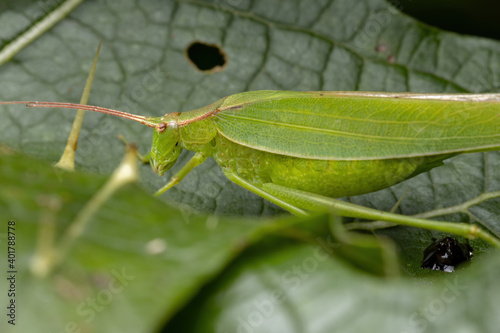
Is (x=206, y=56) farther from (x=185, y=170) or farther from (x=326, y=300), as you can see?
(x=326, y=300)

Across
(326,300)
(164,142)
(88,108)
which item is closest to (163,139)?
(164,142)

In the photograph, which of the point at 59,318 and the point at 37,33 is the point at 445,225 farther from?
the point at 37,33

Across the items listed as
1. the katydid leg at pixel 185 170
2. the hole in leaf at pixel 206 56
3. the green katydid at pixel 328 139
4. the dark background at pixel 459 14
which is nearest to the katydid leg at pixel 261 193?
the green katydid at pixel 328 139

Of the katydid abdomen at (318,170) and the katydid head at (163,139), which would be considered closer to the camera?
the katydid abdomen at (318,170)

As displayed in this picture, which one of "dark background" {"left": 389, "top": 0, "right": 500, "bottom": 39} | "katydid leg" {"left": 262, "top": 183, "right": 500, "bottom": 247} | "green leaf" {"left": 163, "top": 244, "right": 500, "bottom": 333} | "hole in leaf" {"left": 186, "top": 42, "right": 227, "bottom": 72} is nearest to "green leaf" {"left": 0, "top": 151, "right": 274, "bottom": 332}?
"green leaf" {"left": 163, "top": 244, "right": 500, "bottom": 333}

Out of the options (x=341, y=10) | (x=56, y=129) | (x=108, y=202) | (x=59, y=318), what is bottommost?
(x=59, y=318)

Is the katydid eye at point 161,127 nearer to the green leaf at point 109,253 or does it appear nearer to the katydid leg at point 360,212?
the katydid leg at point 360,212

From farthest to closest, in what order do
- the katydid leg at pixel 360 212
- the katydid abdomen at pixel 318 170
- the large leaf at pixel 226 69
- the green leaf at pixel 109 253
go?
the large leaf at pixel 226 69 < the katydid abdomen at pixel 318 170 < the katydid leg at pixel 360 212 < the green leaf at pixel 109 253

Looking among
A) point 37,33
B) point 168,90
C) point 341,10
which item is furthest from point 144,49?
point 341,10
